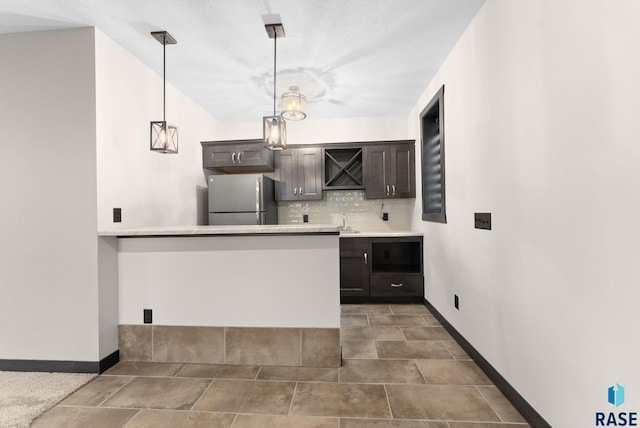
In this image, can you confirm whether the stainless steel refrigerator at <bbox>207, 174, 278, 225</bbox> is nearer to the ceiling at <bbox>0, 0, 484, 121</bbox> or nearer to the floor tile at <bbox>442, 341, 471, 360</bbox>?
the ceiling at <bbox>0, 0, 484, 121</bbox>

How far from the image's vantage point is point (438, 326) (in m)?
3.12

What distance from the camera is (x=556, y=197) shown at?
4.72 feet

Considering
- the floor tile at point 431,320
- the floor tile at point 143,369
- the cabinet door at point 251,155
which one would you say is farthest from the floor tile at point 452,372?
the cabinet door at point 251,155

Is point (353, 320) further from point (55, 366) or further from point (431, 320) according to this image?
point (55, 366)

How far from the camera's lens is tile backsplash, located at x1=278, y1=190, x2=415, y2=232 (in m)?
4.61

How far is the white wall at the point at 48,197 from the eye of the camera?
89.1 inches

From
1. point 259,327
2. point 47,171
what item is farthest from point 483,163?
point 47,171

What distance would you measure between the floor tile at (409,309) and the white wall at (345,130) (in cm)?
241

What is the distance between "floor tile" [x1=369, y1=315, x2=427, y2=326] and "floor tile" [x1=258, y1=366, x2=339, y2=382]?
111cm

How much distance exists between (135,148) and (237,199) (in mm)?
1414

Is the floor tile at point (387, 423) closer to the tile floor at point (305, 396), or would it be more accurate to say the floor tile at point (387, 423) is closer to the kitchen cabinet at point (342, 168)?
the tile floor at point (305, 396)

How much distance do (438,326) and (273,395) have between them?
1932 mm

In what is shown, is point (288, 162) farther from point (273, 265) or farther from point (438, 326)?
point (438, 326)

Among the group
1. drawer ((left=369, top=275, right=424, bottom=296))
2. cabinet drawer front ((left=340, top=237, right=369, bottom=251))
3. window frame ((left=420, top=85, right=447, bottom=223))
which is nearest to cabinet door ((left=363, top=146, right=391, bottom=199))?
window frame ((left=420, top=85, right=447, bottom=223))
